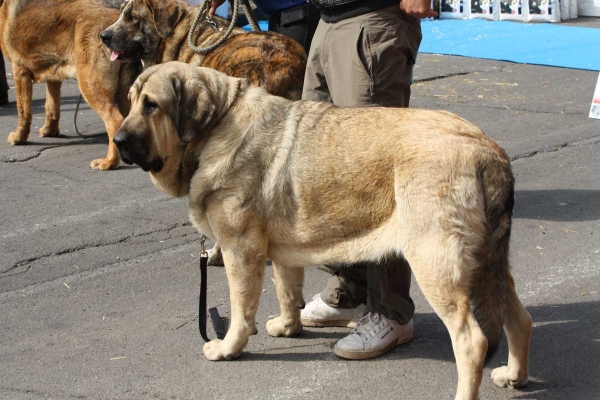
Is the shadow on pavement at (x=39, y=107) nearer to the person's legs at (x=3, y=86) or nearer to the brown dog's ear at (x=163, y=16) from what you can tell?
the person's legs at (x=3, y=86)

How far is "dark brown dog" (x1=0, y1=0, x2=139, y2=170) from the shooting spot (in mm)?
7629

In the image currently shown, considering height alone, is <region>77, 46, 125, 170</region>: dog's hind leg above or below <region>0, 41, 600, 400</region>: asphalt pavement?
above

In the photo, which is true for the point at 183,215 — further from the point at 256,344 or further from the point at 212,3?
the point at 256,344

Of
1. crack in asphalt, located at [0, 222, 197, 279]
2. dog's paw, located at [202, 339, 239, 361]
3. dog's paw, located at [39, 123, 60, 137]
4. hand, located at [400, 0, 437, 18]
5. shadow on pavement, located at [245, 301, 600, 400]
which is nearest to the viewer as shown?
shadow on pavement, located at [245, 301, 600, 400]

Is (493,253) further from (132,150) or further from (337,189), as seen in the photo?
(132,150)

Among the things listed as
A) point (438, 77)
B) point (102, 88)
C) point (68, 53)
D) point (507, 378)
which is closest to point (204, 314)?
point (507, 378)

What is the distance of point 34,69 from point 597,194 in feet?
17.7

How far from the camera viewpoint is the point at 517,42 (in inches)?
559

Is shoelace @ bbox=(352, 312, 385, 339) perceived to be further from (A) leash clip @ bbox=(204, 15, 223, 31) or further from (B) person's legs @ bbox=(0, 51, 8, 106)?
(B) person's legs @ bbox=(0, 51, 8, 106)

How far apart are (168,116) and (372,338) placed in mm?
1532

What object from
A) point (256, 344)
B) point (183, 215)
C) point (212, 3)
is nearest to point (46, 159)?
point (183, 215)

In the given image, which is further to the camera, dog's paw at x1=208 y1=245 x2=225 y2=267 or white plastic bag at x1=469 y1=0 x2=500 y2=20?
white plastic bag at x1=469 y1=0 x2=500 y2=20

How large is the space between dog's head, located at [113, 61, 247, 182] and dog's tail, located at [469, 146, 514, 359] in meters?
1.29

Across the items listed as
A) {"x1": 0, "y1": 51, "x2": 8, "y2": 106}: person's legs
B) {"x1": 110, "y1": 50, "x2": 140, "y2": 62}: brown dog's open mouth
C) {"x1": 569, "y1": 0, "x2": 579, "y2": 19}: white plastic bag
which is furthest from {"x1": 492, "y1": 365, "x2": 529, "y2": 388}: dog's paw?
{"x1": 569, "y1": 0, "x2": 579, "y2": 19}: white plastic bag
